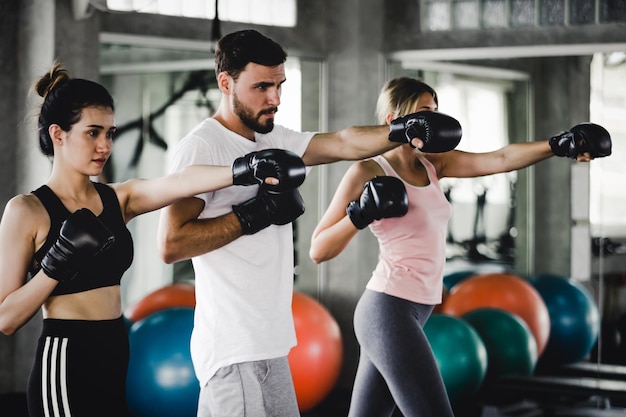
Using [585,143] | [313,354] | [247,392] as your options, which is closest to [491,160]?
[585,143]

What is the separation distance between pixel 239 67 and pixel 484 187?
4.84 metres

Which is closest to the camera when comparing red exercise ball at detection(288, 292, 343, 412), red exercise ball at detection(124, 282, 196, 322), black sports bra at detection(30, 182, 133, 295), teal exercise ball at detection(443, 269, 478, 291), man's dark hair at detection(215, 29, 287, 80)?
black sports bra at detection(30, 182, 133, 295)

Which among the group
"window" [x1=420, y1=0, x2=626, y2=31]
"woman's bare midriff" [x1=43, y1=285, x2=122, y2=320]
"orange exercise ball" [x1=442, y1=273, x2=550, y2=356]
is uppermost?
"window" [x1=420, y1=0, x2=626, y2=31]

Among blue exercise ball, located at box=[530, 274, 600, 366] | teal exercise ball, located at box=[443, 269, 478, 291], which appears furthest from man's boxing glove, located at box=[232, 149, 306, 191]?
Answer: teal exercise ball, located at box=[443, 269, 478, 291]

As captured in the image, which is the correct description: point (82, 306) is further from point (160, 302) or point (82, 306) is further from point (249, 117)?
point (160, 302)

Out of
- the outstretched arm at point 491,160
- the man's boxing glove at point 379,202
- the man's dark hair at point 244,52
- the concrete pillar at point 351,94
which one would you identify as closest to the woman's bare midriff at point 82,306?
the man's dark hair at point 244,52

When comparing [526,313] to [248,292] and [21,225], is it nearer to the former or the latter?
[248,292]

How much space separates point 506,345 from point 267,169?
3.24 meters

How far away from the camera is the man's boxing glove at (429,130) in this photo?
7.21 feet

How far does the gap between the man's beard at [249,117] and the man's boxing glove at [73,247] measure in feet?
1.67

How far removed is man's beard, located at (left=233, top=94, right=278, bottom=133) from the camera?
2.12m

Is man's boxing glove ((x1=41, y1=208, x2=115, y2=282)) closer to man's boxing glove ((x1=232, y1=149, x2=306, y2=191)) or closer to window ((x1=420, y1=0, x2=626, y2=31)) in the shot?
man's boxing glove ((x1=232, y1=149, x2=306, y2=191))

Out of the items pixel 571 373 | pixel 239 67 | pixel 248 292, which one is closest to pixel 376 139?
pixel 239 67

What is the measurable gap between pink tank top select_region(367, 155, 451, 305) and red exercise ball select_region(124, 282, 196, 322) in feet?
6.70
